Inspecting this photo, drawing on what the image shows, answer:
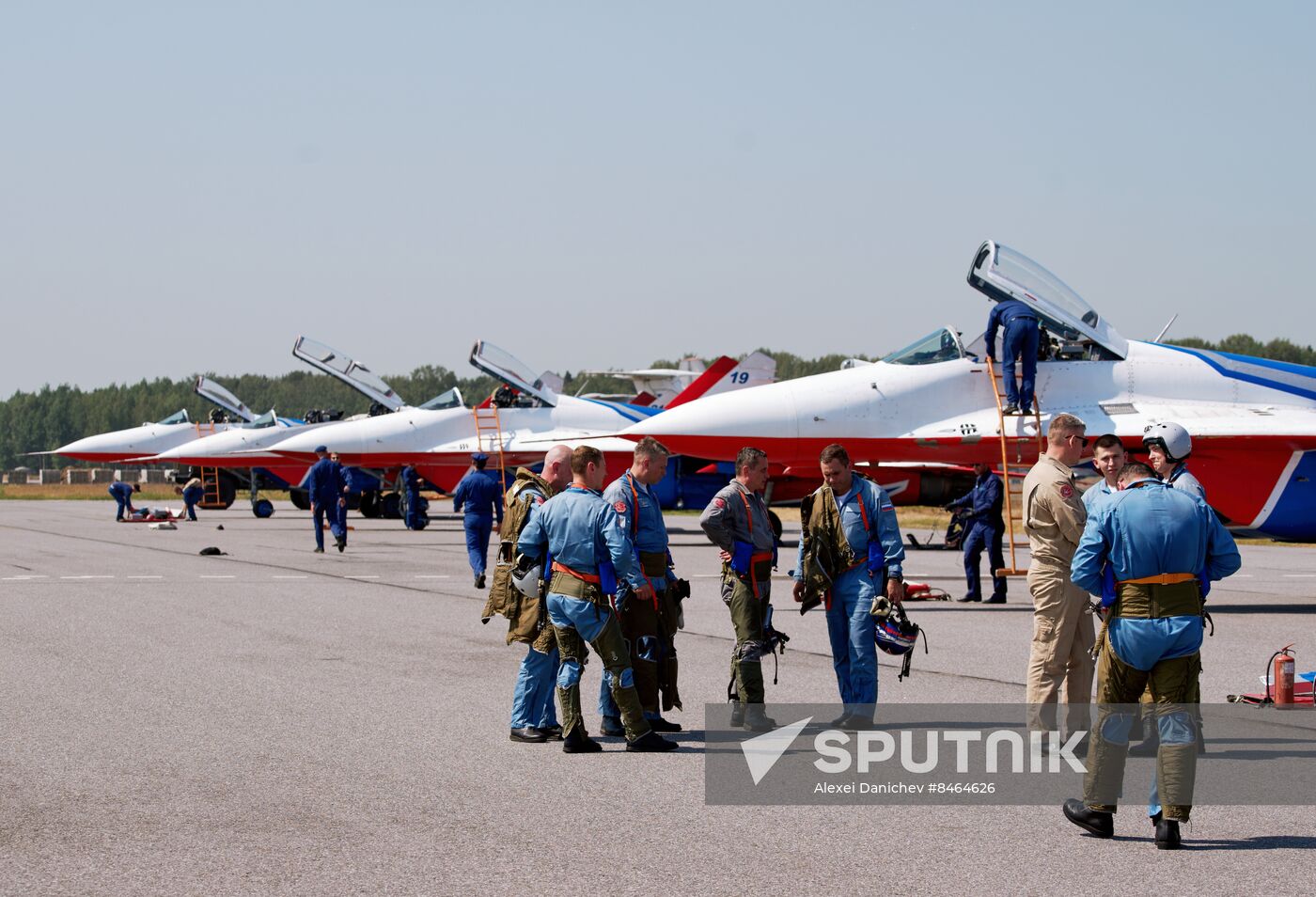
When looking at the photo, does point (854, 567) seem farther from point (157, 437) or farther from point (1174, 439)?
point (157, 437)

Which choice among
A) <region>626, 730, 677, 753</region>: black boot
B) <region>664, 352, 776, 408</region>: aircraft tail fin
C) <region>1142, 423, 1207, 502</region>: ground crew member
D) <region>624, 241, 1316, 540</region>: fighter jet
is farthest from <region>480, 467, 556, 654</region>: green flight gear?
<region>664, 352, 776, 408</region>: aircraft tail fin

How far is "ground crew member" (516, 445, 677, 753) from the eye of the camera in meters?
7.56

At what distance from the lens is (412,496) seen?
34.0 meters

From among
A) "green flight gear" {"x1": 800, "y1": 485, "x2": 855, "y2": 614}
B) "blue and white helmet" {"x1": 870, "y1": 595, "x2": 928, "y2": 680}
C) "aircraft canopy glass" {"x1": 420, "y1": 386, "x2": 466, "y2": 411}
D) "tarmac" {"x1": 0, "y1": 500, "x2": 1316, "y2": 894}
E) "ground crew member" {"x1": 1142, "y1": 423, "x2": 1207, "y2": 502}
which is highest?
"aircraft canopy glass" {"x1": 420, "y1": 386, "x2": 466, "y2": 411}

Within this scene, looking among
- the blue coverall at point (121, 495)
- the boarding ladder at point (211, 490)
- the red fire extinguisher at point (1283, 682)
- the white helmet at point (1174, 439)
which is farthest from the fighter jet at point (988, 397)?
the boarding ladder at point (211, 490)

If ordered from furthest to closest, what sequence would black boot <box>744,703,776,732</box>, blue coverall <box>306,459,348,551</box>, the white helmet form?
blue coverall <box>306,459,348,551</box>, the white helmet, black boot <box>744,703,776,732</box>

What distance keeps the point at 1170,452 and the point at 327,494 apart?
16668mm

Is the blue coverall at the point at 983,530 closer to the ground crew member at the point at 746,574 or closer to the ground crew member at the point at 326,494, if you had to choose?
the ground crew member at the point at 746,574

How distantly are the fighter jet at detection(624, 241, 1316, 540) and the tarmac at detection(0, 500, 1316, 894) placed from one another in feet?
15.2

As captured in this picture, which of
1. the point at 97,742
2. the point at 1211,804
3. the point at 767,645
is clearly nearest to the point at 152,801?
the point at 97,742

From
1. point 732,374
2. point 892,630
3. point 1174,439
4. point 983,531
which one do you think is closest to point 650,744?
point 892,630

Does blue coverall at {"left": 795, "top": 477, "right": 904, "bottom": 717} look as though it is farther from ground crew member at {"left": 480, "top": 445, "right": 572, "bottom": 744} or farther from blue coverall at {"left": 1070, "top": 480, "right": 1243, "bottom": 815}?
blue coverall at {"left": 1070, "top": 480, "right": 1243, "bottom": 815}

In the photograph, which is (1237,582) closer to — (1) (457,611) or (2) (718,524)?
(1) (457,611)

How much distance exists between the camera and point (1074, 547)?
7.77 m
